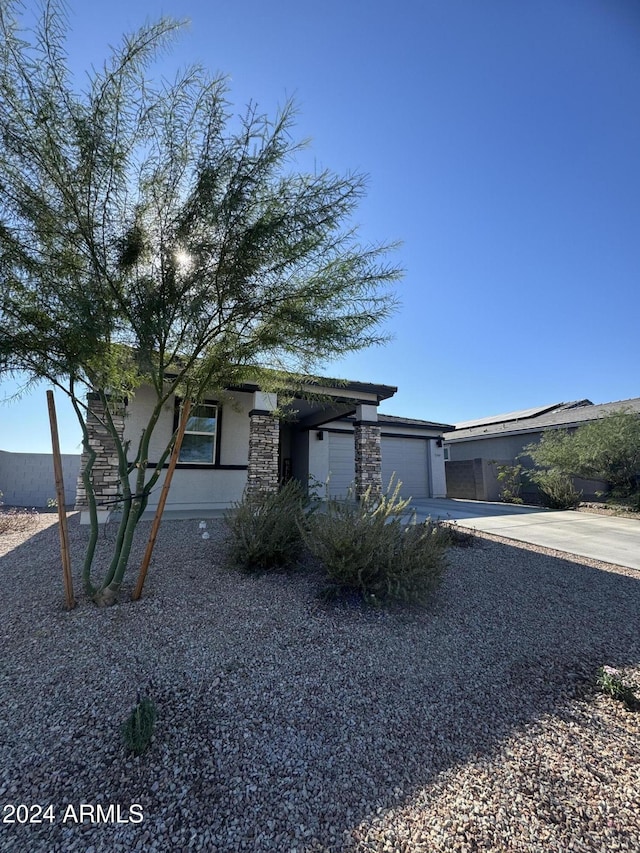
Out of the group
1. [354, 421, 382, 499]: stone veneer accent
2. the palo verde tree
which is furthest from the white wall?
the palo verde tree

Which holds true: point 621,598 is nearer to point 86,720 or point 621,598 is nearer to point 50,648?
point 86,720

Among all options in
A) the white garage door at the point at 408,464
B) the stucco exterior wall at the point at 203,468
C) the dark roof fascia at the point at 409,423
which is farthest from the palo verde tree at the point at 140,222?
the white garage door at the point at 408,464

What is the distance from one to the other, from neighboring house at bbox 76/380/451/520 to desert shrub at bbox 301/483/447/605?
1.70 metres

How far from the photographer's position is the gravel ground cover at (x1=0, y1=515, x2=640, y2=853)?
1601 millimetres

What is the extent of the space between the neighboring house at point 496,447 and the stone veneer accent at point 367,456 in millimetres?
8140

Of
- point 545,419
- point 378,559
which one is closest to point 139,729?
point 378,559

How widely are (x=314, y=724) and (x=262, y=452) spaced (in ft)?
18.8

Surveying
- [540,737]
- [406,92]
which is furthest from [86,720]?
[406,92]

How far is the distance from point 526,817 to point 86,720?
7.70ft

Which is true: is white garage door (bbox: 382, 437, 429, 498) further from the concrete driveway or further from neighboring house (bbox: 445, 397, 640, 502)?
the concrete driveway

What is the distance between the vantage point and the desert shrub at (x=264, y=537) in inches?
176

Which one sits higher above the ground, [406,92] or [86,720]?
[406,92]

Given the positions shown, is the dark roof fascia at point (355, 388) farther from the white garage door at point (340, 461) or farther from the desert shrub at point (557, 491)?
the desert shrub at point (557, 491)

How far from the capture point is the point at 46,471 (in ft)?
39.5
